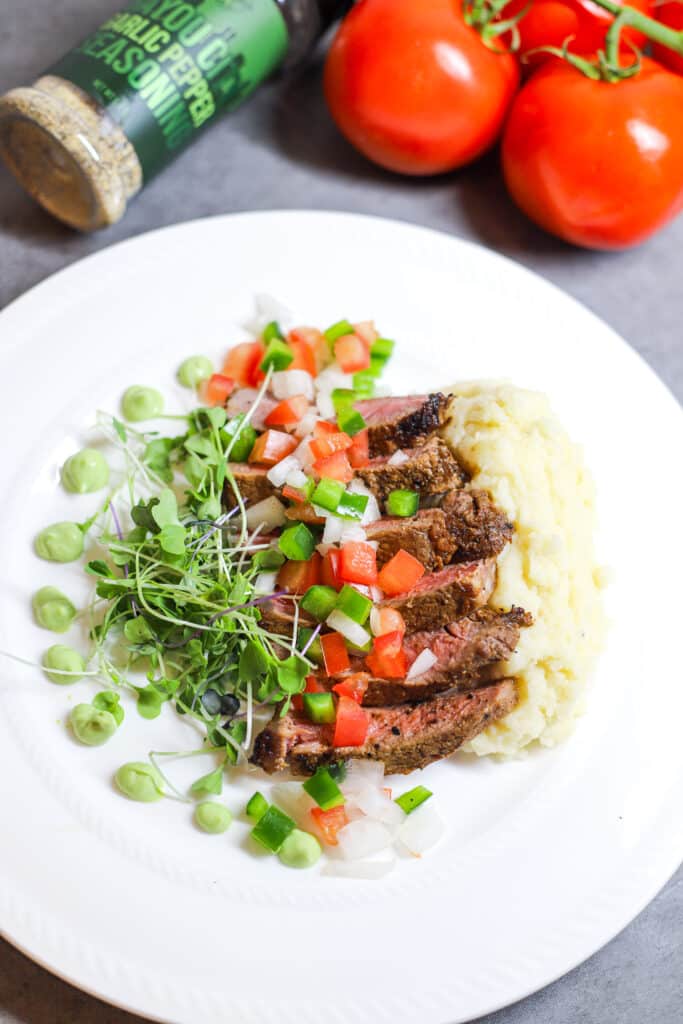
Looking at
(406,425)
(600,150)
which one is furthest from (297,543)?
(600,150)

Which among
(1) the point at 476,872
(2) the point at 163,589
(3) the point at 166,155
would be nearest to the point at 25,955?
(2) the point at 163,589

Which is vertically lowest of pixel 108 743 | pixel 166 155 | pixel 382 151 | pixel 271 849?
pixel 271 849

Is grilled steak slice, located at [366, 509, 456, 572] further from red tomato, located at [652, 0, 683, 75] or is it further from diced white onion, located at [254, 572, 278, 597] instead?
red tomato, located at [652, 0, 683, 75]

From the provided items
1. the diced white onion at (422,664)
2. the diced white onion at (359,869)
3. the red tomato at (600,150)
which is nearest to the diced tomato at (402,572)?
the diced white onion at (422,664)

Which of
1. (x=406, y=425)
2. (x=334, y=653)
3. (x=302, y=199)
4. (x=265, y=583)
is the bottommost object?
(x=334, y=653)

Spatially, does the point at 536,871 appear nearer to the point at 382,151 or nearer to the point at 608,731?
the point at 608,731

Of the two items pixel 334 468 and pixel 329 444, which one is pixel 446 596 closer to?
pixel 334 468

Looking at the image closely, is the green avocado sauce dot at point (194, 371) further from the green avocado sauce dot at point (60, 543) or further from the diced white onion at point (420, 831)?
the diced white onion at point (420, 831)
